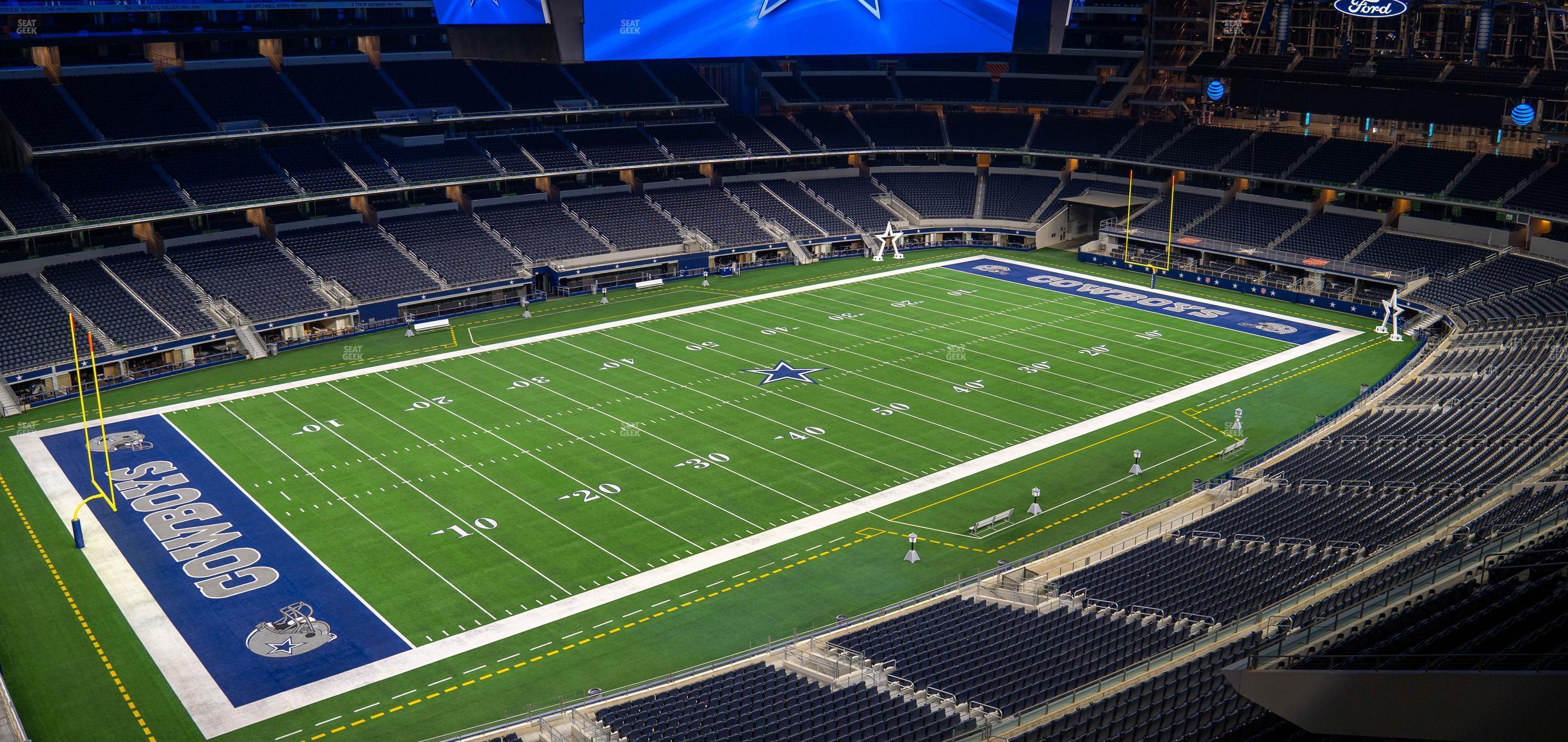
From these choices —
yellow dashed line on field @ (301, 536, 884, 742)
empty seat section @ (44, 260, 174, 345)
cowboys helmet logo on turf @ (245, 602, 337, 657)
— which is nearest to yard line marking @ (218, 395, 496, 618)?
cowboys helmet logo on turf @ (245, 602, 337, 657)

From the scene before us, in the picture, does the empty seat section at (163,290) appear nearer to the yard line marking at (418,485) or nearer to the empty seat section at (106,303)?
the empty seat section at (106,303)

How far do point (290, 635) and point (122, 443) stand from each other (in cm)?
1464

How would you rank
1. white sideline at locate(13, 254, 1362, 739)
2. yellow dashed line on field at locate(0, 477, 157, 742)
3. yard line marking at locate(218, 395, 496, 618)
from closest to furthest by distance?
yellow dashed line on field at locate(0, 477, 157, 742), white sideline at locate(13, 254, 1362, 739), yard line marking at locate(218, 395, 496, 618)

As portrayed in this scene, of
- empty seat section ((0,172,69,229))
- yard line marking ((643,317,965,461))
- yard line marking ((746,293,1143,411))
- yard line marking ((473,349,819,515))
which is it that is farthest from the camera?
empty seat section ((0,172,69,229))

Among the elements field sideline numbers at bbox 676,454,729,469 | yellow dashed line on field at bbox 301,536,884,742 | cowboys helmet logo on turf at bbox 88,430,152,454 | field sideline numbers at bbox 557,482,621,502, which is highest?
cowboys helmet logo on turf at bbox 88,430,152,454

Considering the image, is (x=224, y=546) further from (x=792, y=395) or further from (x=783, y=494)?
(x=792, y=395)

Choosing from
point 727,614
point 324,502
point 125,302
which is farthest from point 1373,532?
point 125,302

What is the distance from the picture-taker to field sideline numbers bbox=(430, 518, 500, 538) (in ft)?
98.9

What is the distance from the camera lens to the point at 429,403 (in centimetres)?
4028

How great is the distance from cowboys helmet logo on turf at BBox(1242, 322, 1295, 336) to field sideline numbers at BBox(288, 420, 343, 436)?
3442 centimetres

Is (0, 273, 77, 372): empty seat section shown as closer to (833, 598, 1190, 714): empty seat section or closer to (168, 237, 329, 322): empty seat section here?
(168, 237, 329, 322): empty seat section

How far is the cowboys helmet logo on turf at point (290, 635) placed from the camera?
81.1 ft

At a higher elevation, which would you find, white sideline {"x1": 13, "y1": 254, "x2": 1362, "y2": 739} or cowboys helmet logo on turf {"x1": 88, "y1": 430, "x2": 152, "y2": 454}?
cowboys helmet logo on turf {"x1": 88, "y1": 430, "x2": 152, "y2": 454}

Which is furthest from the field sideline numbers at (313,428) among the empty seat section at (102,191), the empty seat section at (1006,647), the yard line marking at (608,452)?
the empty seat section at (1006,647)
